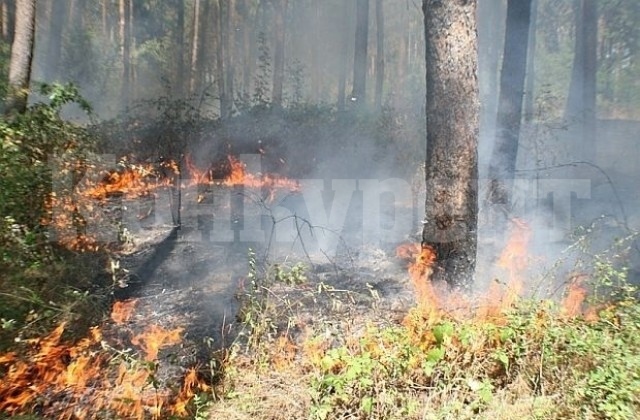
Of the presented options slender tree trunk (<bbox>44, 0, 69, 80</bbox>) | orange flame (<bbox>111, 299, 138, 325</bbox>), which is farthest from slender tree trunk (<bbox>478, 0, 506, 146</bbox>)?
slender tree trunk (<bbox>44, 0, 69, 80</bbox>)

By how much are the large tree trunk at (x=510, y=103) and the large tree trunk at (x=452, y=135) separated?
265cm

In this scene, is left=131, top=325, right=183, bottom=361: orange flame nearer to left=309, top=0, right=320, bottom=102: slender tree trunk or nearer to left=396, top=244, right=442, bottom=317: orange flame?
left=396, top=244, right=442, bottom=317: orange flame

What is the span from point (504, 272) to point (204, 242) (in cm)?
418

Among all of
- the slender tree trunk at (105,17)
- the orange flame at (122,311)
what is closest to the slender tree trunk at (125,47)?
the slender tree trunk at (105,17)

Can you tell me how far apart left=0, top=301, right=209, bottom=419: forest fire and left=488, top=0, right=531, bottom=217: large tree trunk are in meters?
5.35

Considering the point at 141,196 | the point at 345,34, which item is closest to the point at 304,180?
the point at 141,196

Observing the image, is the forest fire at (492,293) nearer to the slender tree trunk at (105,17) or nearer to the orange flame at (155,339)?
the orange flame at (155,339)

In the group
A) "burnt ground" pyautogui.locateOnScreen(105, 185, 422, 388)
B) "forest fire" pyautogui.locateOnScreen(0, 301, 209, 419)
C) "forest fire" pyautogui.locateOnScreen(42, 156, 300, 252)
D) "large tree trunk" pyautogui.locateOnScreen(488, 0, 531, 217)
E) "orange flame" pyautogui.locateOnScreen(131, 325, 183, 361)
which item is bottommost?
"forest fire" pyautogui.locateOnScreen(0, 301, 209, 419)

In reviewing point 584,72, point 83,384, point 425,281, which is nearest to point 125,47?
point 584,72

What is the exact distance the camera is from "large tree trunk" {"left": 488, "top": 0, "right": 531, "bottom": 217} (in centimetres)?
675

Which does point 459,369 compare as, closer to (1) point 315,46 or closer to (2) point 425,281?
(2) point 425,281

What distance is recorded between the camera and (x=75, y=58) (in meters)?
21.6

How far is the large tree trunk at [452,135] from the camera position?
418cm

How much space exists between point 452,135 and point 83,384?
154 inches
